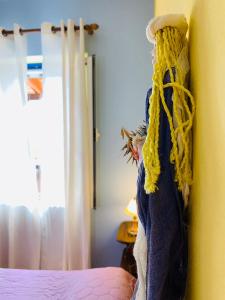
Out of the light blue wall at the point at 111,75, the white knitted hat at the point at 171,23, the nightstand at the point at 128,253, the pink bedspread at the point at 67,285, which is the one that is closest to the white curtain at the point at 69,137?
the light blue wall at the point at 111,75

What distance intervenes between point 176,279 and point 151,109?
422 millimetres

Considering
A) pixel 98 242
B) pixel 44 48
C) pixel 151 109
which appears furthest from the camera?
pixel 98 242

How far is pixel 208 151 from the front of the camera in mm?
478

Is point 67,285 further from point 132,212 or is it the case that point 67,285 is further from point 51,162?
point 51,162

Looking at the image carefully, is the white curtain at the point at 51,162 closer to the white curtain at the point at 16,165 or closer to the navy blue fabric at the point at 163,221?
the white curtain at the point at 16,165

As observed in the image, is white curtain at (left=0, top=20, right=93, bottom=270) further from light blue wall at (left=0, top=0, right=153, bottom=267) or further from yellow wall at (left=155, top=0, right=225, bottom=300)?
yellow wall at (left=155, top=0, right=225, bottom=300)

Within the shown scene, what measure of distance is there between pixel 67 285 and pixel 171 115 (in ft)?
4.02

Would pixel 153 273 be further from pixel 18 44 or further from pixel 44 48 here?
pixel 18 44

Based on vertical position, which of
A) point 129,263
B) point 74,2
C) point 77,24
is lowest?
point 129,263

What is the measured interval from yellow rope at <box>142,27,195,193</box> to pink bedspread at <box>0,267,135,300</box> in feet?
3.11

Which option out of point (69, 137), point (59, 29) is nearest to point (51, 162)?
point (69, 137)

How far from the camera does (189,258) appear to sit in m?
0.66

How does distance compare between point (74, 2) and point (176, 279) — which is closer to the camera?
point (176, 279)

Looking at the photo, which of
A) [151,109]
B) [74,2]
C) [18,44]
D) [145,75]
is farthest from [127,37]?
[151,109]
